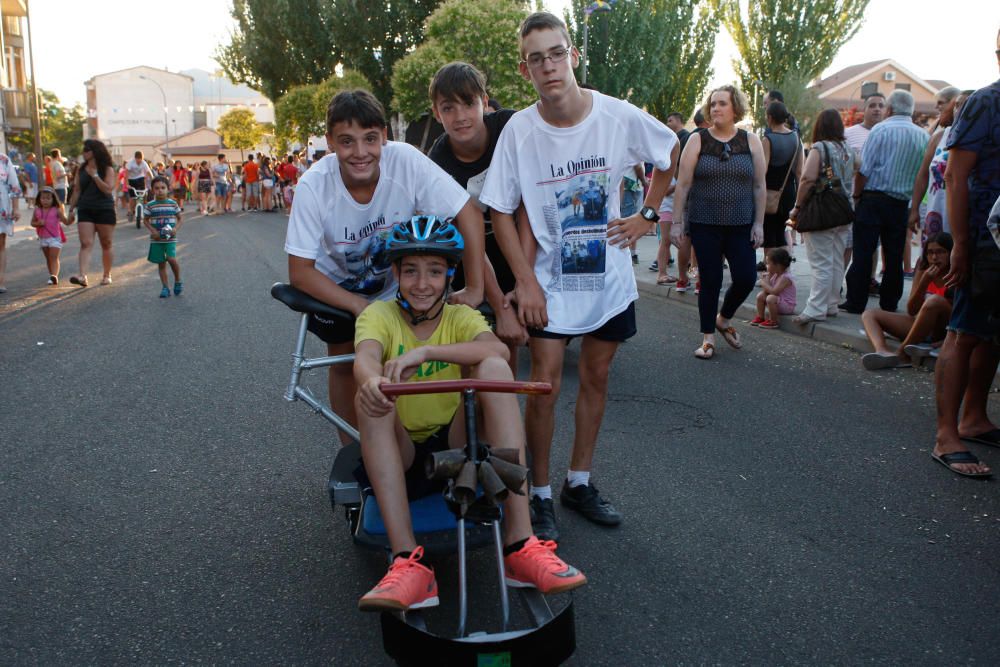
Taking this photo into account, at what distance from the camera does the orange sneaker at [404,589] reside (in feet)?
8.16

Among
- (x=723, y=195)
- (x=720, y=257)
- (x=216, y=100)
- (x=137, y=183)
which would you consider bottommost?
(x=720, y=257)

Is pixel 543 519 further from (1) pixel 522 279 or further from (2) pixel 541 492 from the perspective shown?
(1) pixel 522 279

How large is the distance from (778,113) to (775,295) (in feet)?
6.15

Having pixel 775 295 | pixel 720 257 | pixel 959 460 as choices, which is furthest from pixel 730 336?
pixel 959 460

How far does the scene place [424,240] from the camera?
309cm

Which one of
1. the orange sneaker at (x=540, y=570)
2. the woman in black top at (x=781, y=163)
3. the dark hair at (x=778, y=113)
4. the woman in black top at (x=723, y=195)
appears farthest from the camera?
the woman in black top at (x=781, y=163)

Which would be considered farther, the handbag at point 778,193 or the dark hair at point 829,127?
the handbag at point 778,193

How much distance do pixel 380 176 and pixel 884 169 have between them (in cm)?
602

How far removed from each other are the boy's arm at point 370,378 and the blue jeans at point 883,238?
21.3 ft

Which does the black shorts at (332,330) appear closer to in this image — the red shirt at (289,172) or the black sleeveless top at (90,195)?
the black sleeveless top at (90,195)

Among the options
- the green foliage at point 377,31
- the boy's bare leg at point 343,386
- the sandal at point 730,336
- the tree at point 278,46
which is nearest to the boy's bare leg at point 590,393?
the boy's bare leg at point 343,386

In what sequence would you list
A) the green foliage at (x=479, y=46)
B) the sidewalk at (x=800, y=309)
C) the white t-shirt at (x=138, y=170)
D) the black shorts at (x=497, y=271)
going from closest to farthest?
the black shorts at (x=497, y=271), the sidewalk at (x=800, y=309), the white t-shirt at (x=138, y=170), the green foliage at (x=479, y=46)

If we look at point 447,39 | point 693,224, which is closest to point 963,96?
point 693,224

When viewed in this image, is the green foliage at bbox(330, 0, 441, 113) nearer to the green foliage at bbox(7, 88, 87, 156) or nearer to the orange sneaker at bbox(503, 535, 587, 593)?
the orange sneaker at bbox(503, 535, 587, 593)
